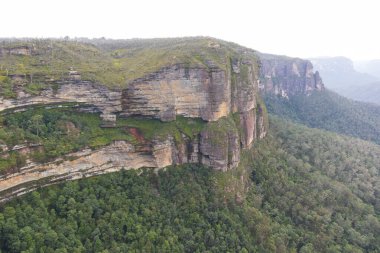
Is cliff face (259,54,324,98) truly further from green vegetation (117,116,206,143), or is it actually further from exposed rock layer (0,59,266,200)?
green vegetation (117,116,206,143)

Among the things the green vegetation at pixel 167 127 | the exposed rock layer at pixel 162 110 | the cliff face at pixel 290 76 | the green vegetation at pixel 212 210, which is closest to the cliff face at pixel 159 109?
the exposed rock layer at pixel 162 110

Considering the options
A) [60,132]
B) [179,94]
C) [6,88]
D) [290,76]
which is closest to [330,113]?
[290,76]

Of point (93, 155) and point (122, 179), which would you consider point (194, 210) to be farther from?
point (93, 155)

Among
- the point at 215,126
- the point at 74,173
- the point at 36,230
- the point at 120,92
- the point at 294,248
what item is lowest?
the point at 294,248

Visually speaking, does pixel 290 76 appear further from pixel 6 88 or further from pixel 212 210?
pixel 6 88

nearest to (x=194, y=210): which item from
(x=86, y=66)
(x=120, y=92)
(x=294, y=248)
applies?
(x=294, y=248)

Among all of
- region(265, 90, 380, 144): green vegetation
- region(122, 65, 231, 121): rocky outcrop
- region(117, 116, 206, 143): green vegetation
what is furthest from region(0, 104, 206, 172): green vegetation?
region(265, 90, 380, 144): green vegetation
